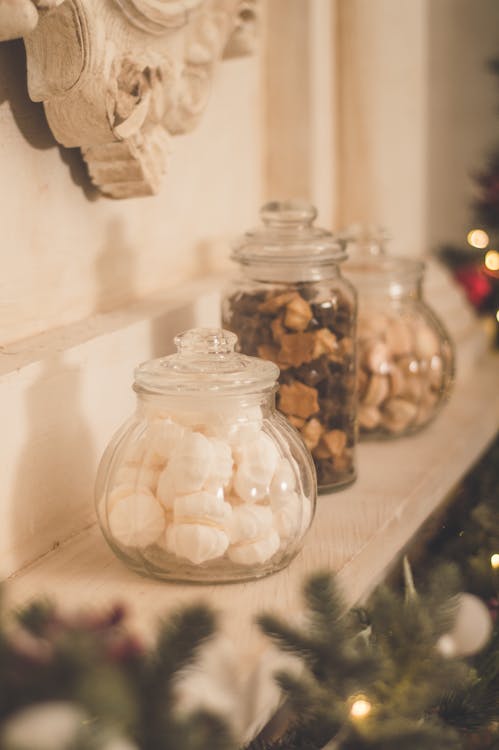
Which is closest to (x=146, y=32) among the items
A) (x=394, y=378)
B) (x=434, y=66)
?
(x=394, y=378)

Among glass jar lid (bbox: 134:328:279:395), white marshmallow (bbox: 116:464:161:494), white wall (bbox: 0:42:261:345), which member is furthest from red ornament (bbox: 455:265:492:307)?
white marshmallow (bbox: 116:464:161:494)

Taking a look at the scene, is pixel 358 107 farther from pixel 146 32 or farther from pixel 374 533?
pixel 374 533

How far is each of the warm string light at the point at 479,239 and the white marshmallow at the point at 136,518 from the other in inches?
56.1

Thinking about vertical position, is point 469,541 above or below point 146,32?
below

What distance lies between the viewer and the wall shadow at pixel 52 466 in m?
0.85

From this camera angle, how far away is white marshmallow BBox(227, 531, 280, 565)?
0.79m

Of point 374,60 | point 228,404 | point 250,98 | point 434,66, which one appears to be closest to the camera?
point 228,404

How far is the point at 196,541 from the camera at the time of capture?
0.77 meters

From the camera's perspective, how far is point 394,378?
1204 mm

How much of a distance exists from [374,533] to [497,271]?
1197 mm

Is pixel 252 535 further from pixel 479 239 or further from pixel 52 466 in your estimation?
pixel 479 239

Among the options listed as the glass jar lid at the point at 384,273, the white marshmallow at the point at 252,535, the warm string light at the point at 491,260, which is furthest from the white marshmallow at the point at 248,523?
the warm string light at the point at 491,260

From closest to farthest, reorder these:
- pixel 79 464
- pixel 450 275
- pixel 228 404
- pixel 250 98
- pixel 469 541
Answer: pixel 228 404 < pixel 79 464 < pixel 469 541 < pixel 250 98 < pixel 450 275

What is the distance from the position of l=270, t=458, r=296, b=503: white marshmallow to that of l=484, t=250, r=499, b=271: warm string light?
4.32ft
